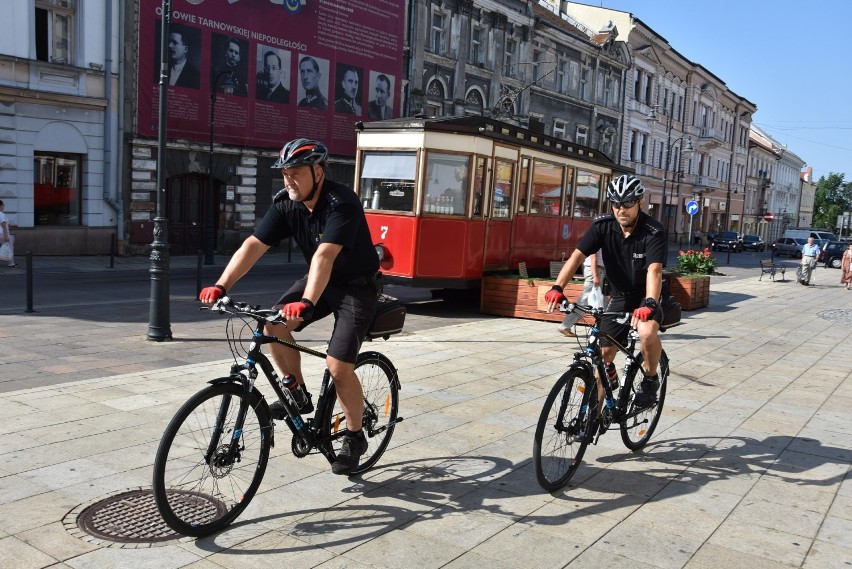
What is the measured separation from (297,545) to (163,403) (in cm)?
299

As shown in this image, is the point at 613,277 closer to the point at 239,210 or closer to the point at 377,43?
the point at 239,210

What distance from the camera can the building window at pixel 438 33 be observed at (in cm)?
3409

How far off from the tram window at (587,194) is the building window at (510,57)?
21920mm

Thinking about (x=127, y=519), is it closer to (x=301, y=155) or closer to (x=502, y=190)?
(x=301, y=155)

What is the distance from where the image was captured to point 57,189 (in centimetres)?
2183

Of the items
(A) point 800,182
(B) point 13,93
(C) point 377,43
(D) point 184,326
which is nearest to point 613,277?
(D) point 184,326

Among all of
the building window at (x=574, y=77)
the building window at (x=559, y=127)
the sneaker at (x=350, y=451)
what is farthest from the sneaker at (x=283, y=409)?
the building window at (x=574, y=77)

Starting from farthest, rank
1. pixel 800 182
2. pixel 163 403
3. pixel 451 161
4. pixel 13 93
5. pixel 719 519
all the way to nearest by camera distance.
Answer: pixel 800 182 < pixel 13 93 < pixel 451 161 < pixel 163 403 < pixel 719 519

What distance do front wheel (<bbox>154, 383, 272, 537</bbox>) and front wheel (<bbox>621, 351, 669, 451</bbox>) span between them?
269cm

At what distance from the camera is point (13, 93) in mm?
20094

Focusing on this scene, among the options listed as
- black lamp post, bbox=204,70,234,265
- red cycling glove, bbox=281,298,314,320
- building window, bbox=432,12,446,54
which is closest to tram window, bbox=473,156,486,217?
red cycling glove, bbox=281,298,314,320

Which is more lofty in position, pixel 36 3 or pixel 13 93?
pixel 36 3

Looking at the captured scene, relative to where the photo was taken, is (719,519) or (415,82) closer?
(719,519)

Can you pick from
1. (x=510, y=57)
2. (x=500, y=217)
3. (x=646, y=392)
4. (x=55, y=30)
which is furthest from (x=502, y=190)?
(x=510, y=57)
